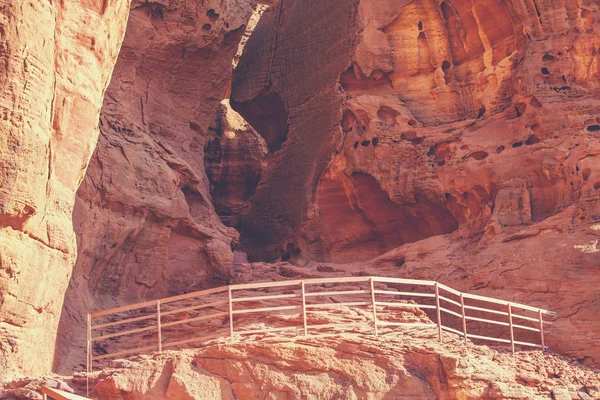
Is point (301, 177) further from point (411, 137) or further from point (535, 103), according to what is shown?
point (535, 103)

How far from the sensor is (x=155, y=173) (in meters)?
18.3

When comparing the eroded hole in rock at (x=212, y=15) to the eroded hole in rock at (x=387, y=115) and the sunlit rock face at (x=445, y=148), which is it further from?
the eroded hole in rock at (x=387, y=115)

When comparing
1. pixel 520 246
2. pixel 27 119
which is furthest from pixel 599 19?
pixel 27 119

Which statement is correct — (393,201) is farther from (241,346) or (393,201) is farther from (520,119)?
(241,346)

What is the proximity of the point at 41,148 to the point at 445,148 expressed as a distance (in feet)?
32.3

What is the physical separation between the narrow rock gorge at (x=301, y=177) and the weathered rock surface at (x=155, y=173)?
48mm

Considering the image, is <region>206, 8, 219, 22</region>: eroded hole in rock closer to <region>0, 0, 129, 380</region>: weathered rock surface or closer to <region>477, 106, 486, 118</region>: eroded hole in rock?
<region>477, 106, 486, 118</region>: eroded hole in rock

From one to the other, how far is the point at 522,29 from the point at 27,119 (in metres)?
11.2

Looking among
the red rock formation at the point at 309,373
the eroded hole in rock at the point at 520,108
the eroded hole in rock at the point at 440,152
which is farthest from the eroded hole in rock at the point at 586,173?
the red rock formation at the point at 309,373

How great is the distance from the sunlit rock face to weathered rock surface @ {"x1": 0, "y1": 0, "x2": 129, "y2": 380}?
703cm

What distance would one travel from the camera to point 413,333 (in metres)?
12.7

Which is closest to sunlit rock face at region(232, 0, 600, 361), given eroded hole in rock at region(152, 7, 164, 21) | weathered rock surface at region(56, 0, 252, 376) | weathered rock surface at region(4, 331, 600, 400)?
weathered rock surface at region(56, 0, 252, 376)

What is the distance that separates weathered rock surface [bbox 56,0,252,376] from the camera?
16594 millimetres

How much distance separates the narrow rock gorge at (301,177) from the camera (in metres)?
11.5
